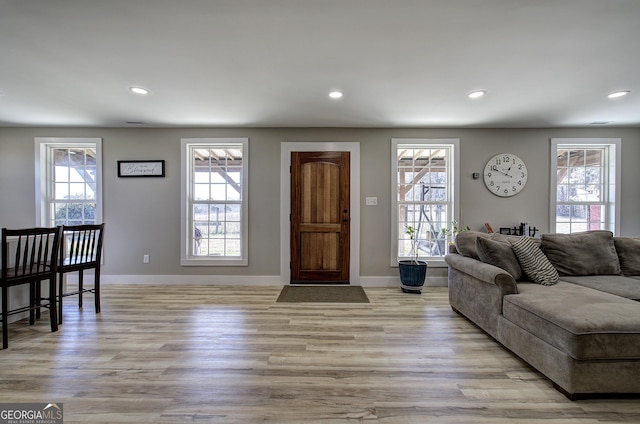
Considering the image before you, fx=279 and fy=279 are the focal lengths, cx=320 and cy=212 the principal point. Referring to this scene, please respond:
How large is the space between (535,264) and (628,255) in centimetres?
118

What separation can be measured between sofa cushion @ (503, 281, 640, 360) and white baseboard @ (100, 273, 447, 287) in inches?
82.1

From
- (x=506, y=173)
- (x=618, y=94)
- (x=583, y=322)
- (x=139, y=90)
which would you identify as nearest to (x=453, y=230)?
(x=506, y=173)

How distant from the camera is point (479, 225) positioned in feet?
13.8

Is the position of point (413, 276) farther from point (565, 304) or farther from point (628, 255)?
point (628, 255)

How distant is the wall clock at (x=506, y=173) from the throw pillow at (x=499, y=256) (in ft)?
6.14

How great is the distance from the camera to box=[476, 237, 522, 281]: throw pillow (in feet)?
8.36

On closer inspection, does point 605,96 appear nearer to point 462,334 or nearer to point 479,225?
point 479,225

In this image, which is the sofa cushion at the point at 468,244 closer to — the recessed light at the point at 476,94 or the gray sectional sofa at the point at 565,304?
the gray sectional sofa at the point at 565,304

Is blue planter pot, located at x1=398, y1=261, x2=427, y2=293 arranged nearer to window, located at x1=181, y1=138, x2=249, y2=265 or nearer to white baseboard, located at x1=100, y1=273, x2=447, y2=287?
white baseboard, located at x1=100, y1=273, x2=447, y2=287

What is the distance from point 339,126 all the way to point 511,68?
2.18 m

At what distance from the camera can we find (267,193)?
4.19 metres

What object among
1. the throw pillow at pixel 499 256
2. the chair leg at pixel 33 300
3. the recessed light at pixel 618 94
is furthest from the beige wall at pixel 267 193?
the throw pillow at pixel 499 256

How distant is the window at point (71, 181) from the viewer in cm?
417

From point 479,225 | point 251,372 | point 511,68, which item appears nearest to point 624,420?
point 251,372
